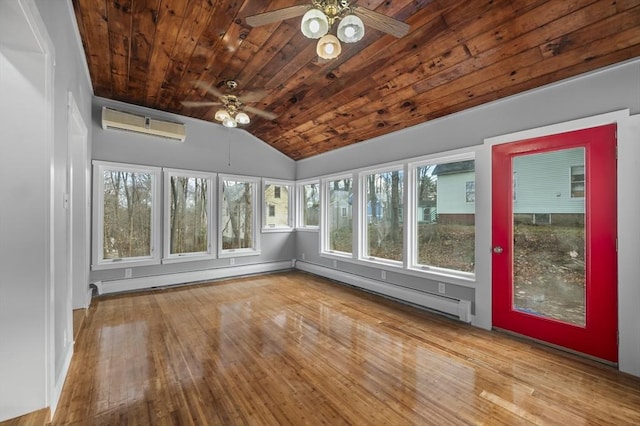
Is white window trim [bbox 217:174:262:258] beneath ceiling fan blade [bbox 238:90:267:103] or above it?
beneath

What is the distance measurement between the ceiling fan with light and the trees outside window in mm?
3974

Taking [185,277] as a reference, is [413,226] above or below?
above

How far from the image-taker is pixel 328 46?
1.93 meters

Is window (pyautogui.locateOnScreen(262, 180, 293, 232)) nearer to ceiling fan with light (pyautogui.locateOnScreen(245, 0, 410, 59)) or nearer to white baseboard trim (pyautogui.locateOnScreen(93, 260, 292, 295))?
white baseboard trim (pyautogui.locateOnScreen(93, 260, 292, 295))

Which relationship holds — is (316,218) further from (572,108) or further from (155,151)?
(572,108)

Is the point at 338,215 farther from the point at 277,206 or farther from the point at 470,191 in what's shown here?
the point at 470,191

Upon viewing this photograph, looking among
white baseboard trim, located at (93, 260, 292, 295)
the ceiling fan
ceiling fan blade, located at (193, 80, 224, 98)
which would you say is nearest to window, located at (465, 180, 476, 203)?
the ceiling fan

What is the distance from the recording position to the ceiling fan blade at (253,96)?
379cm

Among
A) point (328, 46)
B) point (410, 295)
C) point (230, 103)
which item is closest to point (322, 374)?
point (410, 295)

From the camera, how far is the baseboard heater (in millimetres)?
3336

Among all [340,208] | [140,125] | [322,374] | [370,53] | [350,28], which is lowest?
[322,374]

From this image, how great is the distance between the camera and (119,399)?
191cm

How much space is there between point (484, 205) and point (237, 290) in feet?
12.6

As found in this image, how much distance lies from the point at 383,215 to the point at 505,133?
6.77 ft
